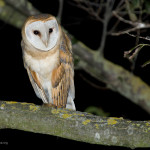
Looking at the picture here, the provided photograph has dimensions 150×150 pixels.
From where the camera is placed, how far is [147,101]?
435 centimetres

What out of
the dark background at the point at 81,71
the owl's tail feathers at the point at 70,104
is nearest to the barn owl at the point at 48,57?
the owl's tail feathers at the point at 70,104

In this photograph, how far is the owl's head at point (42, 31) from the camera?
2.86m

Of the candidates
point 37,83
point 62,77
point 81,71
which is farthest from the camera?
point 81,71

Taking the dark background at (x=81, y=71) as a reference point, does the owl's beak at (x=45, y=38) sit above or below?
above

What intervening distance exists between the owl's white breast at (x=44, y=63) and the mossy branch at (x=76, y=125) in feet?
2.73

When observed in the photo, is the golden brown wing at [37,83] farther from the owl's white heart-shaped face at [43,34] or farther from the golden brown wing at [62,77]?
the owl's white heart-shaped face at [43,34]

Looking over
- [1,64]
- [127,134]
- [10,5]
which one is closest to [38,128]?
[127,134]

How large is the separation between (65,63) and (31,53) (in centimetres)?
41

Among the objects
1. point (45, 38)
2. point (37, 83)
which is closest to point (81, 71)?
point (37, 83)

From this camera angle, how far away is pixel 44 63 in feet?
10.2

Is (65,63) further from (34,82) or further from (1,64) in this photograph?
(1,64)

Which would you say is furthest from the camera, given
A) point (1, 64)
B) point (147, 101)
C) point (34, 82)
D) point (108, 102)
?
point (1, 64)

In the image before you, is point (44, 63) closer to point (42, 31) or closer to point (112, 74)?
point (42, 31)

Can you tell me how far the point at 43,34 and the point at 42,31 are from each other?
0.11ft
